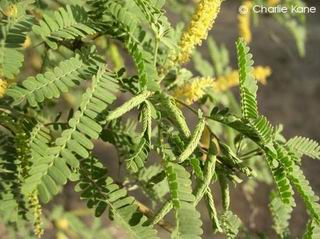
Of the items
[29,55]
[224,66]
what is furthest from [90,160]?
[29,55]

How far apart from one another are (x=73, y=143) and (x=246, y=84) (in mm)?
320

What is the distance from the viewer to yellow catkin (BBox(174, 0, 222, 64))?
3.51 ft

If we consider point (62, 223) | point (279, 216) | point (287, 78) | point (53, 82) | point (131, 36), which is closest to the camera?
point (53, 82)

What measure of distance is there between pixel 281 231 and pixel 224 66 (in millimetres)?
798

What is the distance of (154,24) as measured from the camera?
113 cm

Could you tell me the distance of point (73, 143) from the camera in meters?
0.98

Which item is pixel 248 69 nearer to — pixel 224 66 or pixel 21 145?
pixel 21 145

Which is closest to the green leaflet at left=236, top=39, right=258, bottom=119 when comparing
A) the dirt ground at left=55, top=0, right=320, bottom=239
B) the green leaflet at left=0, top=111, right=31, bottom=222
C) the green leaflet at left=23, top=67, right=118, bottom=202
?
the green leaflet at left=23, top=67, right=118, bottom=202

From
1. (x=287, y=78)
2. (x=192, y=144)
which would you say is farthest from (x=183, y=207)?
(x=287, y=78)

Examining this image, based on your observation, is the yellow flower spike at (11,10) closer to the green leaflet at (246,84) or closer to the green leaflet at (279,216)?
the green leaflet at (246,84)

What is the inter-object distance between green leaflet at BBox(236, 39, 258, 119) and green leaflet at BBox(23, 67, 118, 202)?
0.22 metres

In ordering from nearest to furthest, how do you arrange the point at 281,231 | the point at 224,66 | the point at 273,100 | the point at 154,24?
the point at 154,24 → the point at 281,231 → the point at 224,66 → the point at 273,100

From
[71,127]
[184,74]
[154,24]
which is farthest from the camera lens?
[184,74]

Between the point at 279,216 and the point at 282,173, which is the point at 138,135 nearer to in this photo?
the point at 282,173
